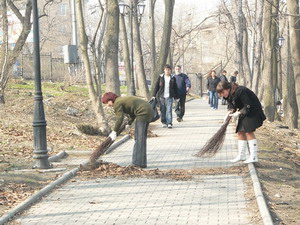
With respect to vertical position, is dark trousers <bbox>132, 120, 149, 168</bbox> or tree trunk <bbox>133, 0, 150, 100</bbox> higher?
tree trunk <bbox>133, 0, 150, 100</bbox>

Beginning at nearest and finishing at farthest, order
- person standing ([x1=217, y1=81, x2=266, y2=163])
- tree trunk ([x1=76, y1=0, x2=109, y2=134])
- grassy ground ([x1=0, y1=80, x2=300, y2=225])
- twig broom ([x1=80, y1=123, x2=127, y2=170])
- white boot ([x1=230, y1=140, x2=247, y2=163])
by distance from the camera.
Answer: grassy ground ([x1=0, y1=80, x2=300, y2=225])
twig broom ([x1=80, y1=123, x2=127, y2=170])
person standing ([x1=217, y1=81, x2=266, y2=163])
white boot ([x1=230, y1=140, x2=247, y2=163])
tree trunk ([x1=76, y1=0, x2=109, y2=134])

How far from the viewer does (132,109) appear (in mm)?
11719

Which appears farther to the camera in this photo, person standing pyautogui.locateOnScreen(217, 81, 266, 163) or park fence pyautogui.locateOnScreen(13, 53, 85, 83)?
park fence pyautogui.locateOnScreen(13, 53, 85, 83)

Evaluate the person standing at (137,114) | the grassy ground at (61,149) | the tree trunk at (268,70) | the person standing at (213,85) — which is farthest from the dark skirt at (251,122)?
the person standing at (213,85)

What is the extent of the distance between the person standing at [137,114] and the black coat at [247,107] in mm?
1552

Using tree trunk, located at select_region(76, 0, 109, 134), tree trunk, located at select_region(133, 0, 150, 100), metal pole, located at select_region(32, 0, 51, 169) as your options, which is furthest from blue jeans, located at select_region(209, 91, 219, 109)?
metal pole, located at select_region(32, 0, 51, 169)

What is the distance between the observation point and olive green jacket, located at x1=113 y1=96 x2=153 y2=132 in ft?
37.5

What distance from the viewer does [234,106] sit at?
12.2m

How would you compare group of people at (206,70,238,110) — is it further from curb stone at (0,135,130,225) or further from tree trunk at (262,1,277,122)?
curb stone at (0,135,130,225)

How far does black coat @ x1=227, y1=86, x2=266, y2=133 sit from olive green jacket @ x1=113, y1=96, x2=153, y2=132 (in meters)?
1.51

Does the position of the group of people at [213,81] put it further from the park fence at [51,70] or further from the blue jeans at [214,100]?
the park fence at [51,70]

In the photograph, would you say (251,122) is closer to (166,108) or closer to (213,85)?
(166,108)

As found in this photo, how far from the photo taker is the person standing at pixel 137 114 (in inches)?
450

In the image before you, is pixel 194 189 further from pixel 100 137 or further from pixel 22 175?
pixel 100 137
